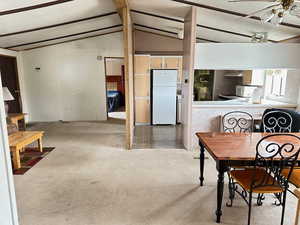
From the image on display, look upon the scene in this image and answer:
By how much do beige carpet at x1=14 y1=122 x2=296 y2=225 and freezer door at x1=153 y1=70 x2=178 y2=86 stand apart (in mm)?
2365

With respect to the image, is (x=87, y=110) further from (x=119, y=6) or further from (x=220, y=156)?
(x=220, y=156)

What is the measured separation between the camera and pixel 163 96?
5777 millimetres

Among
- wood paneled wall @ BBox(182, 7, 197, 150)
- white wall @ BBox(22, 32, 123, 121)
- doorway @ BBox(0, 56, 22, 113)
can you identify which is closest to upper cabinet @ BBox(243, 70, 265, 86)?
wood paneled wall @ BBox(182, 7, 197, 150)

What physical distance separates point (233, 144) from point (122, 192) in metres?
1.43

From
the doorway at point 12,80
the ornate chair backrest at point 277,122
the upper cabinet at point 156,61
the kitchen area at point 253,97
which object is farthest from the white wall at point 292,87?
the doorway at point 12,80

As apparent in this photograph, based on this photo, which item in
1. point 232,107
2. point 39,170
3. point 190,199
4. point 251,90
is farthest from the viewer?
point 251,90

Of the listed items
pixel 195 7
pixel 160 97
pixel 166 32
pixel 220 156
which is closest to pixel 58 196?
pixel 220 156

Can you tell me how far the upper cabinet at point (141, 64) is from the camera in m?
5.69

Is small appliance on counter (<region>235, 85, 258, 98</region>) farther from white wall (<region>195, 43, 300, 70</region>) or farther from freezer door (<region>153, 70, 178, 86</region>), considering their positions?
freezer door (<region>153, 70, 178, 86</region>)

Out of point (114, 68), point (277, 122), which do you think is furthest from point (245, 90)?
point (114, 68)

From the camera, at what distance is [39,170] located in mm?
3076

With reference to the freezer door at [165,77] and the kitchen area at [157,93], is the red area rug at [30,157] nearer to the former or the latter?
the kitchen area at [157,93]

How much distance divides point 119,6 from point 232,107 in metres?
2.73

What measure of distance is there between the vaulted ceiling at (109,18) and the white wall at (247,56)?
338 mm
